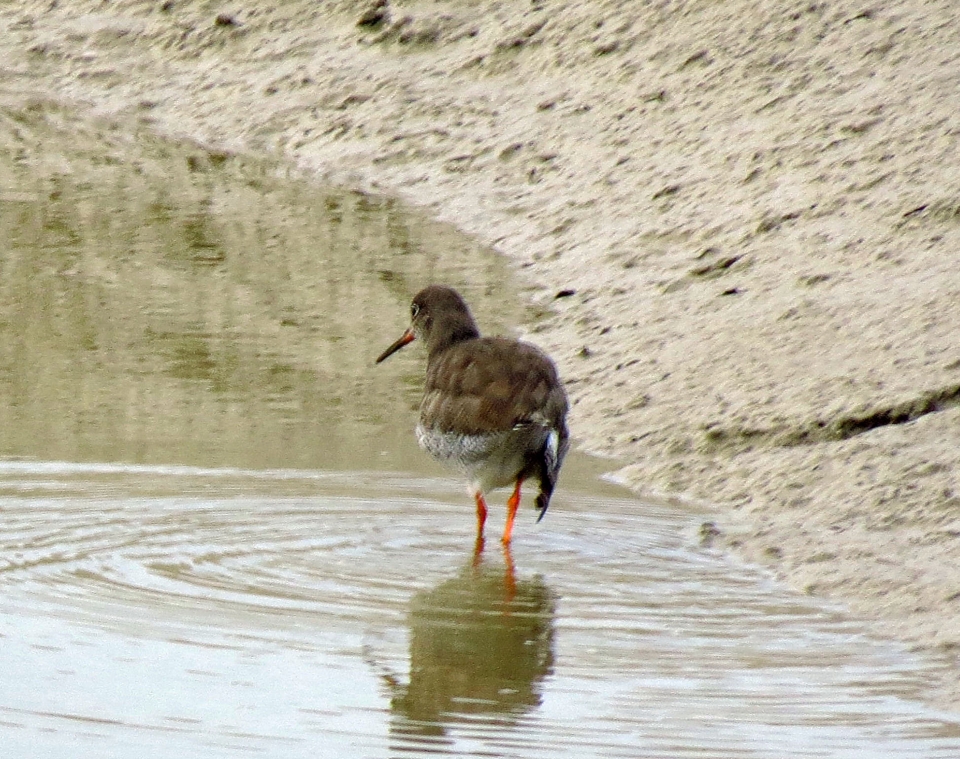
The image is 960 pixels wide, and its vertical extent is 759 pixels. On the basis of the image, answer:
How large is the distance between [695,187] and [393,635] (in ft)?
20.1

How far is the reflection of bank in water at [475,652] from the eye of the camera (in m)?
4.83

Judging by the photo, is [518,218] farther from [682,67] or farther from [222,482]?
[222,482]

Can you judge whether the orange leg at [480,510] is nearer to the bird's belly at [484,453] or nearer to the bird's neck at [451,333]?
→ the bird's belly at [484,453]

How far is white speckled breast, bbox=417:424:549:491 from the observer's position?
663cm

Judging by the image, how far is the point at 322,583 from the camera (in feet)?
19.5

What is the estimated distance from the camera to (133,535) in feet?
21.0

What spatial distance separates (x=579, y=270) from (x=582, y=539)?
403 centimetres

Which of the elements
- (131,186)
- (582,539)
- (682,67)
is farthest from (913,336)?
(131,186)

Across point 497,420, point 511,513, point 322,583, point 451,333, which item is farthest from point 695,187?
point 322,583

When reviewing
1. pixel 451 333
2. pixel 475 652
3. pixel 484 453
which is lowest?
pixel 475 652

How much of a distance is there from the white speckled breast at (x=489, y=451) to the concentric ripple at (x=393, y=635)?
0.75ft

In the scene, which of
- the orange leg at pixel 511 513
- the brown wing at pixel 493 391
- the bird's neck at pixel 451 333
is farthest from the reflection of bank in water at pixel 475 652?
the bird's neck at pixel 451 333

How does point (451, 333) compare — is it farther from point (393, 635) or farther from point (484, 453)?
point (393, 635)

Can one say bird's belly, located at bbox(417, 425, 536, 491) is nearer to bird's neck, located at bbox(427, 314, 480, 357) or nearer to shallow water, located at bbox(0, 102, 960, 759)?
shallow water, located at bbox(0, 102, 960, 759)
